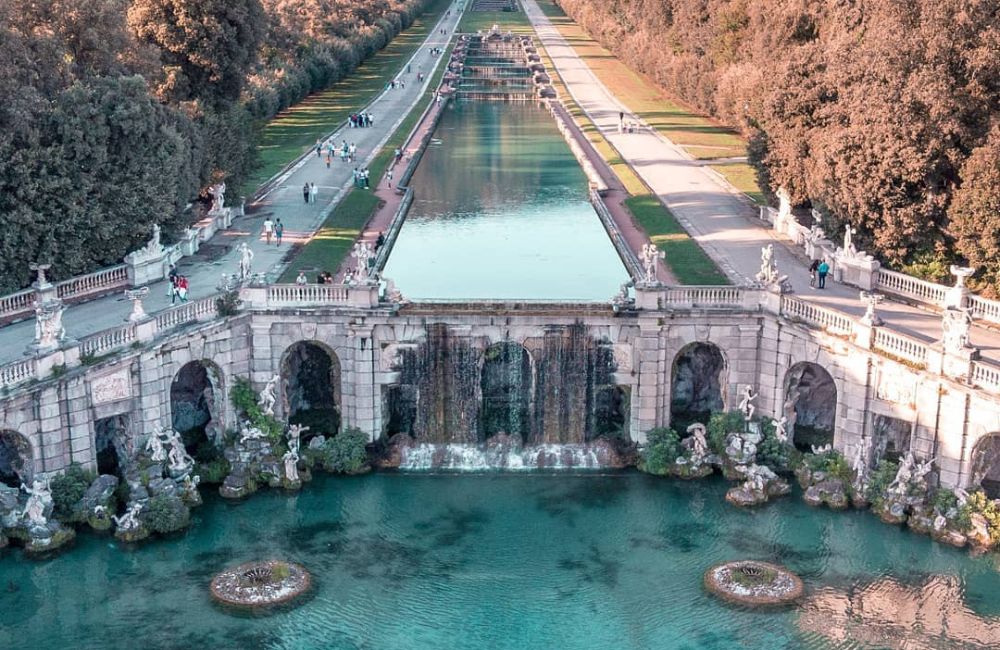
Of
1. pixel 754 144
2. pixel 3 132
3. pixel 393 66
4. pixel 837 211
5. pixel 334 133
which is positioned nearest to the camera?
pixel 3 132

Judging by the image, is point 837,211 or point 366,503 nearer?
point 366,503

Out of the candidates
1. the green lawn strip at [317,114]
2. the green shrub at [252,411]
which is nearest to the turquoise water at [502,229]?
the green lawn strip at [317,114]

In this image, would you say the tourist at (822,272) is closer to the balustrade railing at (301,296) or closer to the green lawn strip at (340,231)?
the balustrade railing at (301,296)

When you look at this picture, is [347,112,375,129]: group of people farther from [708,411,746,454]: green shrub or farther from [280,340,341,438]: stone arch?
[708,411,746,454]: green shrub

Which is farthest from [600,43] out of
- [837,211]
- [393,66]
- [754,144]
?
[837,211]

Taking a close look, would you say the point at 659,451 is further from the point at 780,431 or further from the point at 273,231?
the point at 273,231

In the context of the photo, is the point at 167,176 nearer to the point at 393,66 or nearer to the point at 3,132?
the point at 3,132

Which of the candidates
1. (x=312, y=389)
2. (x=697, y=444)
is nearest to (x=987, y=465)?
(x=697, y=444)
